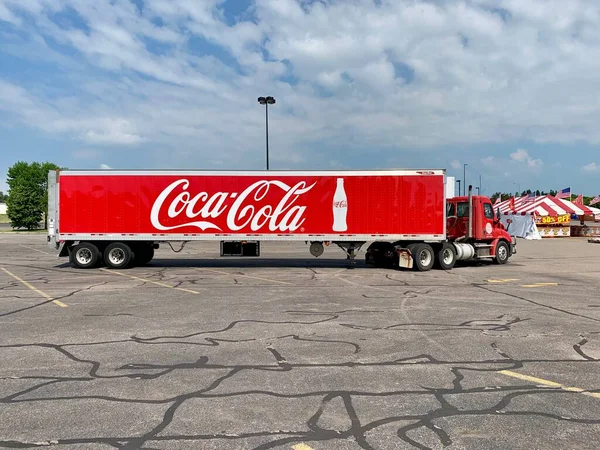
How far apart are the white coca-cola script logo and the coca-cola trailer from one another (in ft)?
0.12

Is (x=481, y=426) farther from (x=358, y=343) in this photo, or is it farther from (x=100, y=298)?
(x=100, y=298)

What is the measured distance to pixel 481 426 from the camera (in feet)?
13.6

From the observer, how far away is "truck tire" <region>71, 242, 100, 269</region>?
18156 mm

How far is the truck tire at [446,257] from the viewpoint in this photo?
18.2 m

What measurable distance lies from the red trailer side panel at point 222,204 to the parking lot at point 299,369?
19.2ft

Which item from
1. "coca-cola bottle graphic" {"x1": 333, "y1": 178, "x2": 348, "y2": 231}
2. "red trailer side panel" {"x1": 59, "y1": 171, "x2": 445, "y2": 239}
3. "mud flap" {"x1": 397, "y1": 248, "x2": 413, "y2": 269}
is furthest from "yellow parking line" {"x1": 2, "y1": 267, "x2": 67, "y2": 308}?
"mud flap" {"x1": 397, "y1": 248, "x2": 413, "y2": 269}

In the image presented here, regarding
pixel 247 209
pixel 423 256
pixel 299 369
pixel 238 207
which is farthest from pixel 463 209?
pixel 299 369

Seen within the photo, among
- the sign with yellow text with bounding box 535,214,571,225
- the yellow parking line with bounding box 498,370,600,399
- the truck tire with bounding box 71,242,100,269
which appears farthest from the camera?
the sign with yellow text with bounding box 535,214,571,225

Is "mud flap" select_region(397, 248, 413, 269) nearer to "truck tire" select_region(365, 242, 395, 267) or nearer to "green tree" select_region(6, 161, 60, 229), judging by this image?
"truck tire" select_region(365, 242, 395, 267)

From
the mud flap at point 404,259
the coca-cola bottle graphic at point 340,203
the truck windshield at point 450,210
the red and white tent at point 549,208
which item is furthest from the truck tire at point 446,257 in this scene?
the red and white tent at point 549,208

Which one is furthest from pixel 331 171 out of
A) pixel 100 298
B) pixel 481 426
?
pixel 481 426

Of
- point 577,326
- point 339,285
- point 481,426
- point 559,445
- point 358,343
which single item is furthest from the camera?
point 339,285

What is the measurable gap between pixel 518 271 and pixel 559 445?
48.1 ft

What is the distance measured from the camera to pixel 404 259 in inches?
704
